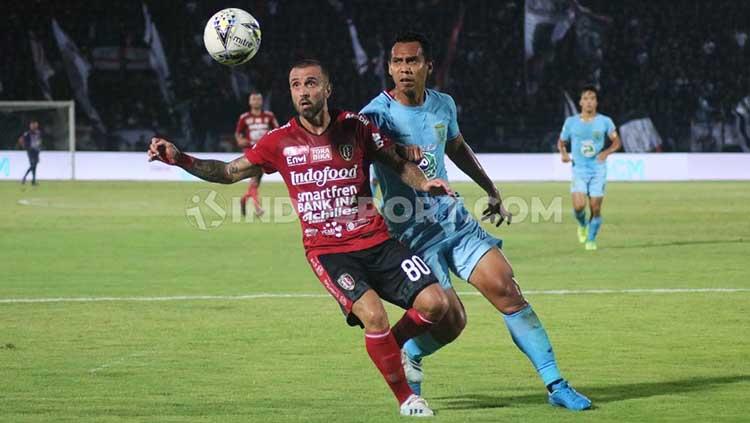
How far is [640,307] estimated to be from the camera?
12031mm

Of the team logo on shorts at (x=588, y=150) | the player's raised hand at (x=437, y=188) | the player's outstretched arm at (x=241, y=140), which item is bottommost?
the player's outstretched arm at (x=241, y=140)

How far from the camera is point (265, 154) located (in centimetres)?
720

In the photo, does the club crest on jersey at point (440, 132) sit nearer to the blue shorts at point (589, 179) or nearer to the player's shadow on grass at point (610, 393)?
the player's shadow on grass at point (610, 393)

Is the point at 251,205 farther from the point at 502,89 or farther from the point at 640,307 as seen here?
the point at 502,89

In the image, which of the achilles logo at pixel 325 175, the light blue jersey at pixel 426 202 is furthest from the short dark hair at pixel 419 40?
the achilles logo at pixel 325 175


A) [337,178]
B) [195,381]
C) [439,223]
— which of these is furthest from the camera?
[195,381]

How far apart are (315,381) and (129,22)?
43.4m

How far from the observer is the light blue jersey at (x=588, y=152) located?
18.7 metres

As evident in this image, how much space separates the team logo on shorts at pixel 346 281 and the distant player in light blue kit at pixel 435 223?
0.66 meters

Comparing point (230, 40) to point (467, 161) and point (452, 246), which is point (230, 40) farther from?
point (452, 246)

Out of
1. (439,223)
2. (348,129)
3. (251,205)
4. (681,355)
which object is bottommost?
(251,205)

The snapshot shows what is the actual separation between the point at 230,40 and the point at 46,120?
125ft

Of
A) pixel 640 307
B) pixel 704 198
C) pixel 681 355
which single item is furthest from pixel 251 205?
pixel 681 355

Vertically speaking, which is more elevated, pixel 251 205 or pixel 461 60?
pixel 461 60
